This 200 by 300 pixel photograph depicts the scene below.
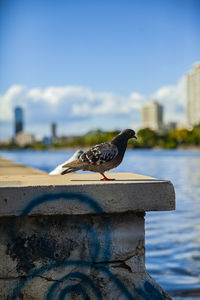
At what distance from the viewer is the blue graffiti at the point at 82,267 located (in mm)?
3190

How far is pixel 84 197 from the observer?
3184 millimetres

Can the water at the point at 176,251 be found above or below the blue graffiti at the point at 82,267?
below

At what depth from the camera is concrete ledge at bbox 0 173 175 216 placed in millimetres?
3111

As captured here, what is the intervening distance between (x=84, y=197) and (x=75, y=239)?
0.35 meters

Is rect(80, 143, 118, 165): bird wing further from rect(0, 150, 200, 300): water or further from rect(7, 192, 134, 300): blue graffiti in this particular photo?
rect(0, 150, 200, 300): water

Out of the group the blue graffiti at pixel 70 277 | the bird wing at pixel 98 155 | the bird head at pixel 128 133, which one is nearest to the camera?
the blue graffiti at pixel 70 277

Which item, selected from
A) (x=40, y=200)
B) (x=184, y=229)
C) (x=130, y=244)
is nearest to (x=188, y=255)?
(x=184, y=229)

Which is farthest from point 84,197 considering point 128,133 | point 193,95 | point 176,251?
point 193,95

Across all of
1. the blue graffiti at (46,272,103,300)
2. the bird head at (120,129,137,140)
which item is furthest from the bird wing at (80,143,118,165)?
the blue graffiti at (46,272,103,300)

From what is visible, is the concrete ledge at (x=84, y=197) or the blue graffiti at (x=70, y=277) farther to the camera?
the blue graffiti at (x=70, y=277)

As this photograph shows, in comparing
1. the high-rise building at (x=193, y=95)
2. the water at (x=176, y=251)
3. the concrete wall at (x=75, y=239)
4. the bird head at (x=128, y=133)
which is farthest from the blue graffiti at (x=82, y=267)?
the high-rise building at (x=193, y=95)

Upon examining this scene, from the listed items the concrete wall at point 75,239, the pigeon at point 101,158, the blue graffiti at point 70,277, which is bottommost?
the blue graffiti at point 70,277

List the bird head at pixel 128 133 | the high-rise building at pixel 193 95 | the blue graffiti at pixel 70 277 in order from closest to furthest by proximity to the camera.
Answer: the blue graffiti at pixel 70 277
the bird head at pixel 128 133
the high-rise building at pixel 193 95

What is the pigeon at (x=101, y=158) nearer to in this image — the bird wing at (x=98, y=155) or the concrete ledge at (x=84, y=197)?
the bird wing at (x=98, y=155)
